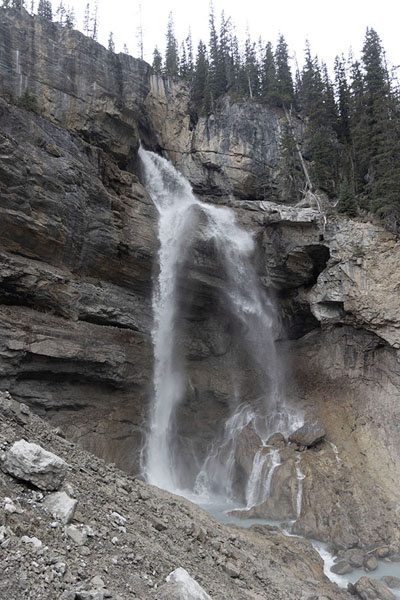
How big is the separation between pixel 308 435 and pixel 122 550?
569 inches

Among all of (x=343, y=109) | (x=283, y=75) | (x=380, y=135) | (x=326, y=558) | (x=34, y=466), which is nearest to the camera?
(x=34, y=466)

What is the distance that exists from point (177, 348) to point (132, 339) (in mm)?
3526

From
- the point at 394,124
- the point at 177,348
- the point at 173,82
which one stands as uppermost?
the point at 173,82

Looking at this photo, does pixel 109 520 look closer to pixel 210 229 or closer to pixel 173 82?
pixel 210 229

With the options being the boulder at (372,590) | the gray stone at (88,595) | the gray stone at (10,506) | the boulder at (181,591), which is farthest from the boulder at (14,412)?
the boulder at (372,590)

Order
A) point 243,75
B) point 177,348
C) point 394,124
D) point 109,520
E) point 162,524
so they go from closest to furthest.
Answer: point 109,520 → point 162,524 → point 177,348 → point 394,124 → point 243,75

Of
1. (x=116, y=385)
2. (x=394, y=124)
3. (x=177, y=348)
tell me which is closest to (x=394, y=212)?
(x=394, y=124)

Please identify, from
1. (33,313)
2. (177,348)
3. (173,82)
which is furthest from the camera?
(173,82)

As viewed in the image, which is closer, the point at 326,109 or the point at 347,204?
the point at 347,204

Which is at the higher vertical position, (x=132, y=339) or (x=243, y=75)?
(x=243, y=75)

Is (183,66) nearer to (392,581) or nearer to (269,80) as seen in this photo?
(269,80)

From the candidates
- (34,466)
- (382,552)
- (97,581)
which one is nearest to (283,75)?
(382,552)

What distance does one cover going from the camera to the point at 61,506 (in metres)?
6.29

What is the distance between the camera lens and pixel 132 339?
66.7ft
